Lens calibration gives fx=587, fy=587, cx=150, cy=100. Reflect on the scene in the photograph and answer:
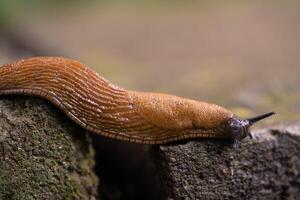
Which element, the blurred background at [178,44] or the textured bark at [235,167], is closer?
the textured bark at [235,167]

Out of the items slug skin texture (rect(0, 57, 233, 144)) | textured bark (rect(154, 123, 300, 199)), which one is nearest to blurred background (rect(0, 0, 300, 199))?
textured bark (rect(154, 123, 300, 199))

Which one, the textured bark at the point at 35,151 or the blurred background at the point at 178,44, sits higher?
the blurred background at the point at 178,44

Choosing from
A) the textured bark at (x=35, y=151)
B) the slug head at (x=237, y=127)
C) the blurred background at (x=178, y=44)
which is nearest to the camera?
the textured bark at (x=35, y=151)

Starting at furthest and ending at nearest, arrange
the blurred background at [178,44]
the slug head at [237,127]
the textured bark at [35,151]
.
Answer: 1. the blurred background at [178,44]
2. the slug head at [237,127]
3. the textured bark at [35,151]

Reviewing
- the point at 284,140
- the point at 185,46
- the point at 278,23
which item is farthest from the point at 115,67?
the point at 284,140

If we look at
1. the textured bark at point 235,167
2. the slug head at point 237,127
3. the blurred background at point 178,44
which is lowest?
the textured bark at point 235,167

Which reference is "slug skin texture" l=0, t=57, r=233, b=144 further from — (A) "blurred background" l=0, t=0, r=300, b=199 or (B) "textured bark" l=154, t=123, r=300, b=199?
(A) "blurred background" l=0, t=0, r=300, b=199

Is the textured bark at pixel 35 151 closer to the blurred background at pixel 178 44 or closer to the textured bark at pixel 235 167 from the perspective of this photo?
the textured bark at pixel 235 167

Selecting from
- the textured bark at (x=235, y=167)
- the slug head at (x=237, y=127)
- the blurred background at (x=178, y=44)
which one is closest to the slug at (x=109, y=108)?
the slug head at (x=237, y=127)
